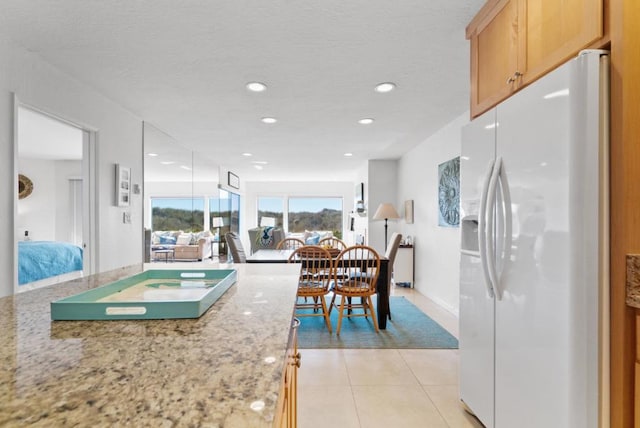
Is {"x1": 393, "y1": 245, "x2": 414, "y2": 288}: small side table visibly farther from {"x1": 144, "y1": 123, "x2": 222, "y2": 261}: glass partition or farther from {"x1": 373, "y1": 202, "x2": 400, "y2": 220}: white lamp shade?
{"x1": 144, "y1": 123, "x2": 222, "y2": 261}: glass partition

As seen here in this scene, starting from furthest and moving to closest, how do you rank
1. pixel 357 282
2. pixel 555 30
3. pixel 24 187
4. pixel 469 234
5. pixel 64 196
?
pixel 64 196
pixel 24 187
pixel 357 282
pixel 469 234
pixel 555 30

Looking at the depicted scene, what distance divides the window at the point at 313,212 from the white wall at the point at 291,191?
0.59 ft

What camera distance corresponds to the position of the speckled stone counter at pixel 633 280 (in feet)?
3.42

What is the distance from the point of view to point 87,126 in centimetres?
296

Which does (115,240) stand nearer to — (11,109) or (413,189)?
(11,109)

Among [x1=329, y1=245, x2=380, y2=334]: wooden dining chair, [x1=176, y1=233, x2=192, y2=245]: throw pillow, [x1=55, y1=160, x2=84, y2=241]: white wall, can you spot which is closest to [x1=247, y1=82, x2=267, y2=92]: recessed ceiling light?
[x1=329, y1=245, x2=380, y2=334]: wooden dining chair

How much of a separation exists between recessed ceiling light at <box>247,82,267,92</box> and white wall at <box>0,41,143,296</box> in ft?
4.47

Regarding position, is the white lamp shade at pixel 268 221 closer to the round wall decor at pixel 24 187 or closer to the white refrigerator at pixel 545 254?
the round wall decor at pixel 24 187

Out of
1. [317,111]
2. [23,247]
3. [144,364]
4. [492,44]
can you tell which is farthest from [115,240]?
[492,44]

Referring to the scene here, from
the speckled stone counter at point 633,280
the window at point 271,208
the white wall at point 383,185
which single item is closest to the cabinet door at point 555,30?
the speckled stone counter at point 633,280

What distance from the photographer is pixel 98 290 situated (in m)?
1.02

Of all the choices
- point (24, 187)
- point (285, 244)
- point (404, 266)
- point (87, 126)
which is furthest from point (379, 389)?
point (24, 187)

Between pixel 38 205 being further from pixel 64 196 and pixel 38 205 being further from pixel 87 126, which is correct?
pixel 87 126

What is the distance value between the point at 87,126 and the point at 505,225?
10.7 feet
